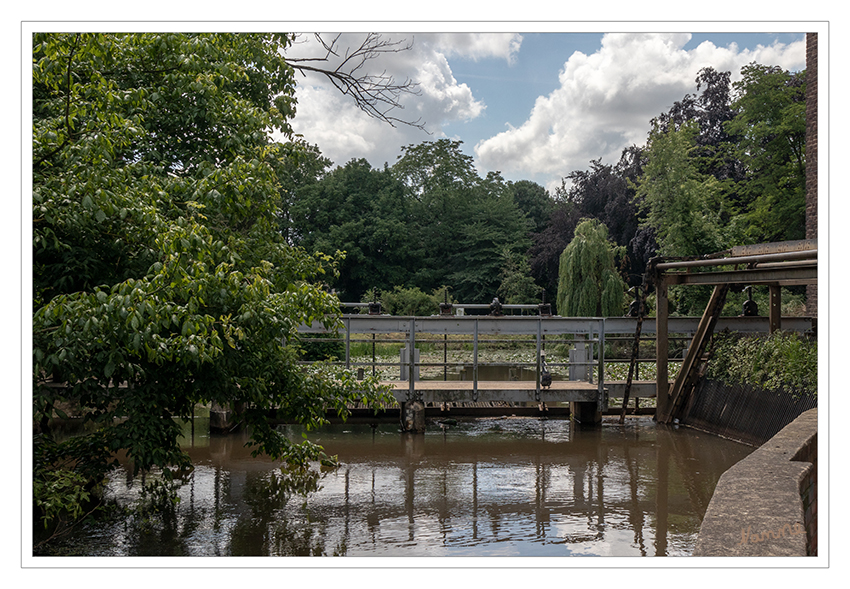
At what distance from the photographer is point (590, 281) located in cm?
2583

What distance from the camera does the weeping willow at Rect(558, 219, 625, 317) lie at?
83.8 ft

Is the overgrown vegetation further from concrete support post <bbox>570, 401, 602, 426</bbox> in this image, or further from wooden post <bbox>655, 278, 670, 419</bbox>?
concrete support post <bbox>570, 401, 602, 426</bbox>

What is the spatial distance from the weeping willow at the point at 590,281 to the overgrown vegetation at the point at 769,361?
43.9 ft

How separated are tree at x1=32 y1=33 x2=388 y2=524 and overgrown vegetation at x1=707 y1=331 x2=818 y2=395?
21.9 feet

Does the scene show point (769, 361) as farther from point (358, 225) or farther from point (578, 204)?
point (358, 225)

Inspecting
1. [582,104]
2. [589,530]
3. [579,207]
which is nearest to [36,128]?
[589,530]

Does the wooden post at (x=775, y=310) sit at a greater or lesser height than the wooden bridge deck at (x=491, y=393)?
greater

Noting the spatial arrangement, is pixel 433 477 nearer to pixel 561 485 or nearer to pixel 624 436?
pixel 561 485

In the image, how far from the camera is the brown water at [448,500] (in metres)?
6.21

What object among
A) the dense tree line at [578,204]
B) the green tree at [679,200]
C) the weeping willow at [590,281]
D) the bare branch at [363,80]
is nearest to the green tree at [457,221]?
the dense tree line at [578,204]

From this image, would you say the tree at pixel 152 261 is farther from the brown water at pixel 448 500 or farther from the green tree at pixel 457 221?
the green tree at pixel 457 221

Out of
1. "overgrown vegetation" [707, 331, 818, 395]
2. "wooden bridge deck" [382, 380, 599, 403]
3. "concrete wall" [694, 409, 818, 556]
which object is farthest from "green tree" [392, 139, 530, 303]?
"concrete wall" [694, 409, 818, 556]

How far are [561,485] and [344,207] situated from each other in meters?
30.5
